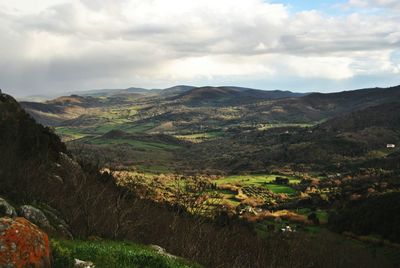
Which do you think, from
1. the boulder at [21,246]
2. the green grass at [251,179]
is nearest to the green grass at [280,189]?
the green grass at [251,179]

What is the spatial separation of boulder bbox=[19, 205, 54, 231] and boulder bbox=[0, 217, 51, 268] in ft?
25.1

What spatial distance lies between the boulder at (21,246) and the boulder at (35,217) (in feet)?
25.1

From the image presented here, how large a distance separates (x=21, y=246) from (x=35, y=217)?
9418 mm

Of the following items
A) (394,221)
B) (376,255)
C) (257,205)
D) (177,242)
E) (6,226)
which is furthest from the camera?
(257,205)

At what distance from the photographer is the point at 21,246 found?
50.1ft

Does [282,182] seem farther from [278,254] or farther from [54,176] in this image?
[54,176]

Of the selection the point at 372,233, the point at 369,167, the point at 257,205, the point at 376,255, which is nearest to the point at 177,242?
the point at 376,255

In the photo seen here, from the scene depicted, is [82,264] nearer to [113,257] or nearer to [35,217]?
[113,257]

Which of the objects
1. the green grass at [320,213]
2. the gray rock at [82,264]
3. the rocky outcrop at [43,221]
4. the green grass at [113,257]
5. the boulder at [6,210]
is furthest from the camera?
the green grass at [320,213]

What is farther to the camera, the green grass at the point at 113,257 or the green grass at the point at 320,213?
the green grass at the point at 320,213

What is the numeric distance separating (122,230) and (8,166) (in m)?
13.1

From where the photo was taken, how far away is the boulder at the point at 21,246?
14820 mm

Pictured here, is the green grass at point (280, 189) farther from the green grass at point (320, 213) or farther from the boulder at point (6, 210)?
the boulder at point (6, 210)

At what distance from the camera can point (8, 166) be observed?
3656 centimetres
